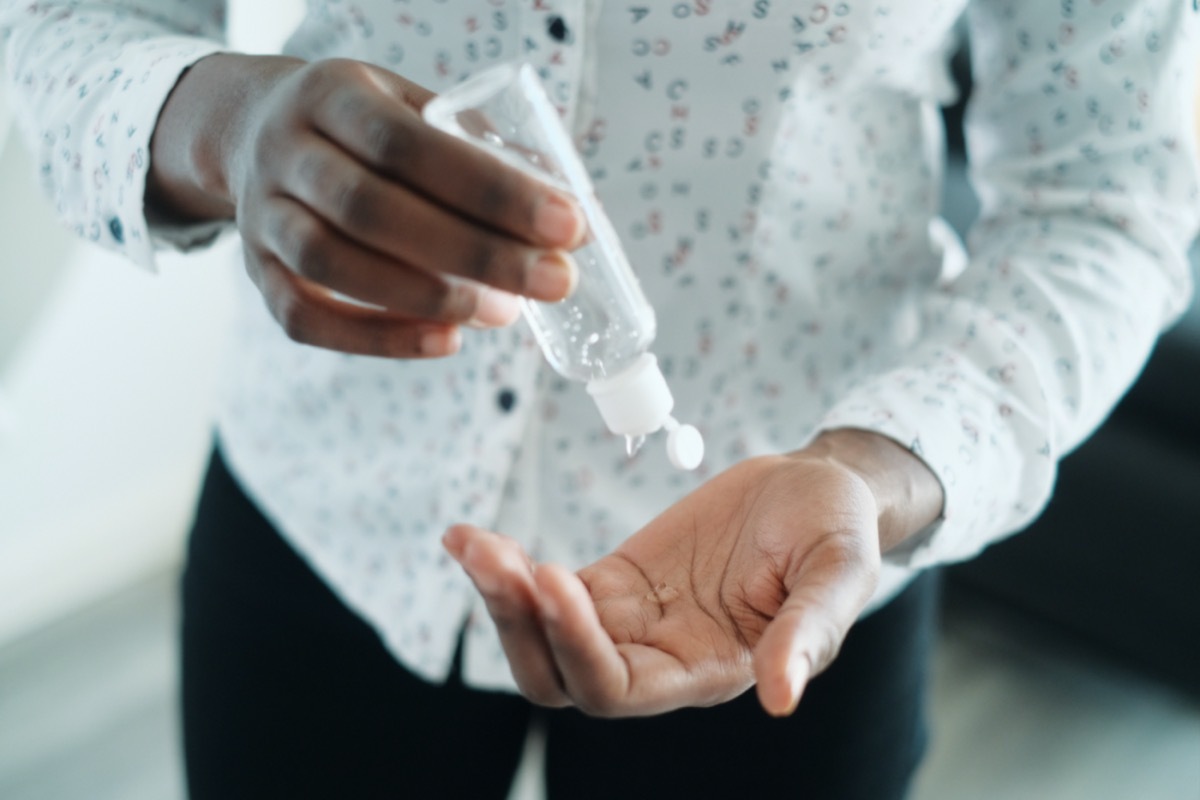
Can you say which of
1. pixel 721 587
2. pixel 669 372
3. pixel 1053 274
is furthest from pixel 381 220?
pixel 1053 274

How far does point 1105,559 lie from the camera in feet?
5.29

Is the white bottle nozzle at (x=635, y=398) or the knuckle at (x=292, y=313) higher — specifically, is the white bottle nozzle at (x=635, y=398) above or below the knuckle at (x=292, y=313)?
below

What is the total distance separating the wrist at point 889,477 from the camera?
21.8 inches

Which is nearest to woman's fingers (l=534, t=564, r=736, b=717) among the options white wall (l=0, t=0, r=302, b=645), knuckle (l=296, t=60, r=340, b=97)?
knuckle (l=296, t=60, r=340, b=97)

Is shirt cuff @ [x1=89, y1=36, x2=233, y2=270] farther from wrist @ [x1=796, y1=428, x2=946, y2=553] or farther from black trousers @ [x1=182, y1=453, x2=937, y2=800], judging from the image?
wrist @ [x1=796, y1=428, x2=946, y2=553]

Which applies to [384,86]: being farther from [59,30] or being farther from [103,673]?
[103,673]

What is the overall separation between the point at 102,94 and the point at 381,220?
27 centimetres

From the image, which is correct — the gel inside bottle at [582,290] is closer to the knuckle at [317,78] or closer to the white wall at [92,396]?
the knuckle at [317,78]

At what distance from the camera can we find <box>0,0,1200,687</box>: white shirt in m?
0.59

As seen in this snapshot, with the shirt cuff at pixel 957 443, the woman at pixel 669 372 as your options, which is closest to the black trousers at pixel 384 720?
the woman at pixel 669 372

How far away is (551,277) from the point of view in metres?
0.39

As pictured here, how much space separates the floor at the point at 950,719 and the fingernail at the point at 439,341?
1.17 m

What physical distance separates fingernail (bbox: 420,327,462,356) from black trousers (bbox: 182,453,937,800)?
1.24 feet

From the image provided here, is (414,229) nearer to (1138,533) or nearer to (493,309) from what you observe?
(493,309)
